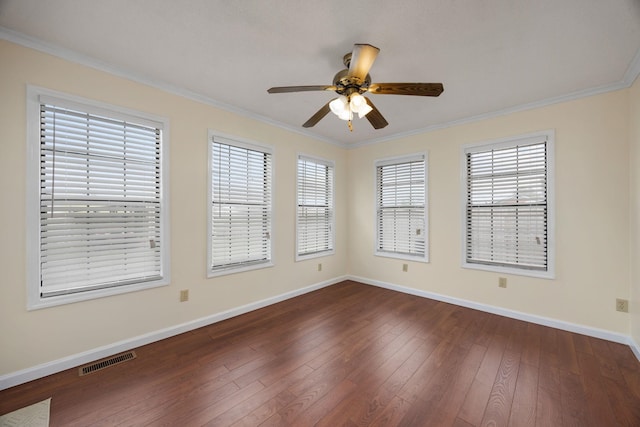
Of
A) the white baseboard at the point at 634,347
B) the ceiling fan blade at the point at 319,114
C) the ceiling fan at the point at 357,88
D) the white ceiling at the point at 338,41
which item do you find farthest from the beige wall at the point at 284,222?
the ceiling fan at the point at 357,88

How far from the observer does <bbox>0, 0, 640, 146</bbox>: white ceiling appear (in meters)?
1.69

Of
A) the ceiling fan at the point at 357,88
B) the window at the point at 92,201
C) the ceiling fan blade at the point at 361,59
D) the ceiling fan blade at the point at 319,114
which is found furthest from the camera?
the ceiling fan blade at the point at 319,114

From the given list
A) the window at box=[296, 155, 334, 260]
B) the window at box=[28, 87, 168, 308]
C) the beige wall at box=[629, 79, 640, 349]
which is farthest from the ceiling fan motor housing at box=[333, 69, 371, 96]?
the beige wall at box=[629, 79, 640, 349]

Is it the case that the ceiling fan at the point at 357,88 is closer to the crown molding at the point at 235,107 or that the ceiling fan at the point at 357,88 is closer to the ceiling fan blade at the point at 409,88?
the ceiling fan blade at the point at 409,88

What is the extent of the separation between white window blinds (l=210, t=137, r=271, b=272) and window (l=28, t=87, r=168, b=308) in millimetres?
595

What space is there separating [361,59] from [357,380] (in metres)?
2.37

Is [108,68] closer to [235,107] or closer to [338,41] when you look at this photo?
[235,107]

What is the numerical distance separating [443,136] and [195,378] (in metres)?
4.11

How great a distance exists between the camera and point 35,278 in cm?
204

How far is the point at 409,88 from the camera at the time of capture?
1.93 metres

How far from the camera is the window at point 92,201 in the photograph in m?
2.08

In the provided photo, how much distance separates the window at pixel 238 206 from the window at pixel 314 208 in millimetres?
641

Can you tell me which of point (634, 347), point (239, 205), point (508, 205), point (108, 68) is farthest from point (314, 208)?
point (634, 347)

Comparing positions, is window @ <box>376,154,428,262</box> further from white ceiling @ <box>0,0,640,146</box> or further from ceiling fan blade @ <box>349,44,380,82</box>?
ceiling fan blade @ <box>349,44,380,82</box>
